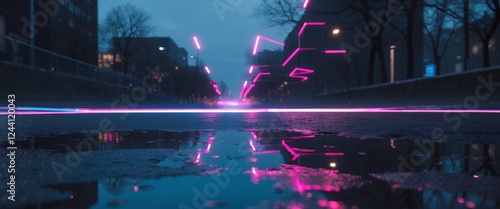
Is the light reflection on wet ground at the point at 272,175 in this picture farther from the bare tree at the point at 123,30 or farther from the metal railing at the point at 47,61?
the bare tree at the point at 123,30

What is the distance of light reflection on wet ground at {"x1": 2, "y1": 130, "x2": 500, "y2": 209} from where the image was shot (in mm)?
2168

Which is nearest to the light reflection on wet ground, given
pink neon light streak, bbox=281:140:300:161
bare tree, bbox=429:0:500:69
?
pink neon light streak, bbox=281:140:300:161

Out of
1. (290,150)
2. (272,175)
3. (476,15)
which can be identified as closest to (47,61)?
(290,150)

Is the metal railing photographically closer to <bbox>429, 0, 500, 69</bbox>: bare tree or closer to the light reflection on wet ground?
the light reflection on wet ground

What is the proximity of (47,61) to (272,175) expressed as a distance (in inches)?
787

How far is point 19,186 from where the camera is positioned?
2482mm

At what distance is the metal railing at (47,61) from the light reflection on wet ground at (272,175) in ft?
49.1

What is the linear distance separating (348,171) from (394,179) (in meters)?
0.38

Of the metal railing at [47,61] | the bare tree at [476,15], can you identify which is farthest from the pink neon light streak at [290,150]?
the bare tree at [476,15]

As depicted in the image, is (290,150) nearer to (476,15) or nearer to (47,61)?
(47,61)

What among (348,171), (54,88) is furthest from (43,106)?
(348,171)

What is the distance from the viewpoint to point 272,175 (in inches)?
111

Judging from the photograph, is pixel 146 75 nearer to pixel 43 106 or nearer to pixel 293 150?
pixel 43 106

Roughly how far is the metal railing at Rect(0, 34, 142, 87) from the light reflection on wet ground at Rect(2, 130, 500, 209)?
15.0 m
